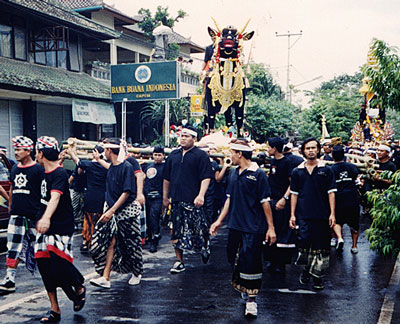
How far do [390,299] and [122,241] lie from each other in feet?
10.7

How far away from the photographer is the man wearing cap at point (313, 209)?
638 centimetres

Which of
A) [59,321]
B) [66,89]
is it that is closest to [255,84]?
[66,89]

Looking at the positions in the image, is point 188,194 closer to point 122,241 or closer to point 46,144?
point 122,241

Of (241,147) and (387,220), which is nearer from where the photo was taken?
(241,147)

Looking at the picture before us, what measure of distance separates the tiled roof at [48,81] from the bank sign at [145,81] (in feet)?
2.38

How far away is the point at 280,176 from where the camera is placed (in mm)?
7391

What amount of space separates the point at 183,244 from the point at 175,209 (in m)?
0.52

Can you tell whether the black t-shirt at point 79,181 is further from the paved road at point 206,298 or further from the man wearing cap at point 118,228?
the man wearing cap at point 118,228

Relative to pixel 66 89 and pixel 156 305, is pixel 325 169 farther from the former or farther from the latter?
pixel 66 89

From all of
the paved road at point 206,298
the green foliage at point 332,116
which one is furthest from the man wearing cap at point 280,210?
the green foliage at point 332,116

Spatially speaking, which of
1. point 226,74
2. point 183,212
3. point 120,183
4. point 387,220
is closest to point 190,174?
point 183,212

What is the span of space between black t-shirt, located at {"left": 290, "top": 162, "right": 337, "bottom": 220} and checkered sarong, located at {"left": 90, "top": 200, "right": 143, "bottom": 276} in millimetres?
2128

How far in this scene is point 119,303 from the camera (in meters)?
5.66

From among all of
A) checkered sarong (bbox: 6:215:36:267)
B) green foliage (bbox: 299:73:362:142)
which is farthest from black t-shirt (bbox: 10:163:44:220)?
green foliage (bbox: 299:73:362:142)
